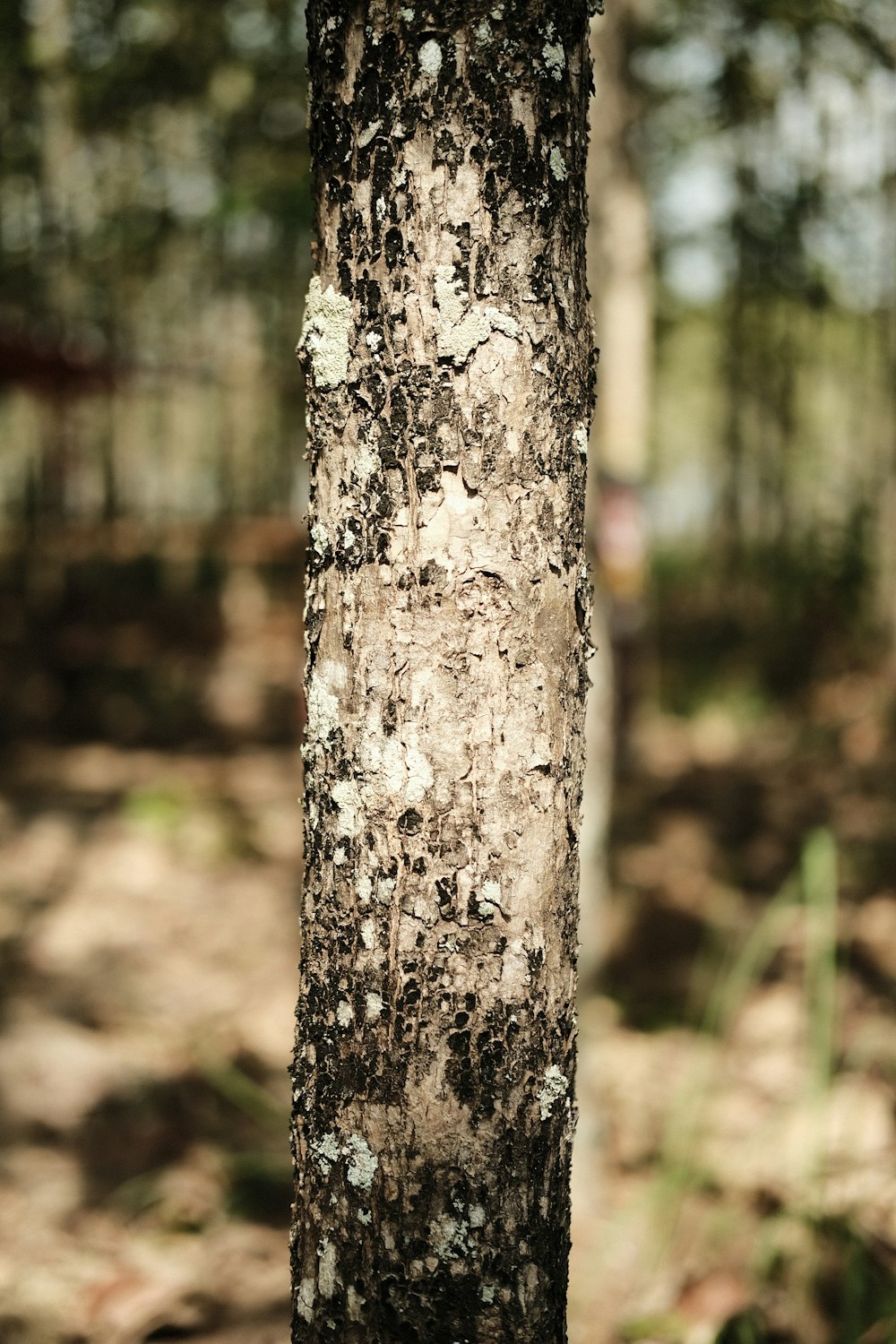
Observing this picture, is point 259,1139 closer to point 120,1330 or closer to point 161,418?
point 120,1330

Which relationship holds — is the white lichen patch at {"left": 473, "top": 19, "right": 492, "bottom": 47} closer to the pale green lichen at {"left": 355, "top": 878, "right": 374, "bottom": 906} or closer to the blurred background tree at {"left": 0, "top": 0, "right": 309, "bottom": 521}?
the pale green lichen at {"left": 355, "top": 878, "right": 374, "bottom": 906}

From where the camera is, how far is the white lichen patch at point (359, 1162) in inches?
46.8

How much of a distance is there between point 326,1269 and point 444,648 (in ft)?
2.44

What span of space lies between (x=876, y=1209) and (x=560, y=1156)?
173 centimetres

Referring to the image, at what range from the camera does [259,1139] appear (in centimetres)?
316

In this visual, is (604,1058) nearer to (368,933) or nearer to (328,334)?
(368,933)

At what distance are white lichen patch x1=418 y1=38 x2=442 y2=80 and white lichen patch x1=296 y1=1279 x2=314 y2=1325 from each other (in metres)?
1.36

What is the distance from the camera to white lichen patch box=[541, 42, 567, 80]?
3.64ft

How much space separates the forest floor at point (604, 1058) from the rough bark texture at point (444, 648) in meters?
1.06

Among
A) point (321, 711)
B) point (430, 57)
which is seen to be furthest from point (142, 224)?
point (321, 711)

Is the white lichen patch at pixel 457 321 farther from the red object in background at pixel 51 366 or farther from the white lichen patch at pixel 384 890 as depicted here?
the red object in background at pixel 51 366

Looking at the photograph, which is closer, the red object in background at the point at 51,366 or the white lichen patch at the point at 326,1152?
the white lichen patch at the point at 326,1152

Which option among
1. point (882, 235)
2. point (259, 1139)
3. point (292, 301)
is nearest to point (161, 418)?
point (292, 301)

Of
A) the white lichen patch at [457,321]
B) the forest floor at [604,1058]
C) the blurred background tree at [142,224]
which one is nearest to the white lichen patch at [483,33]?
the white lichen patch at [457,321]
